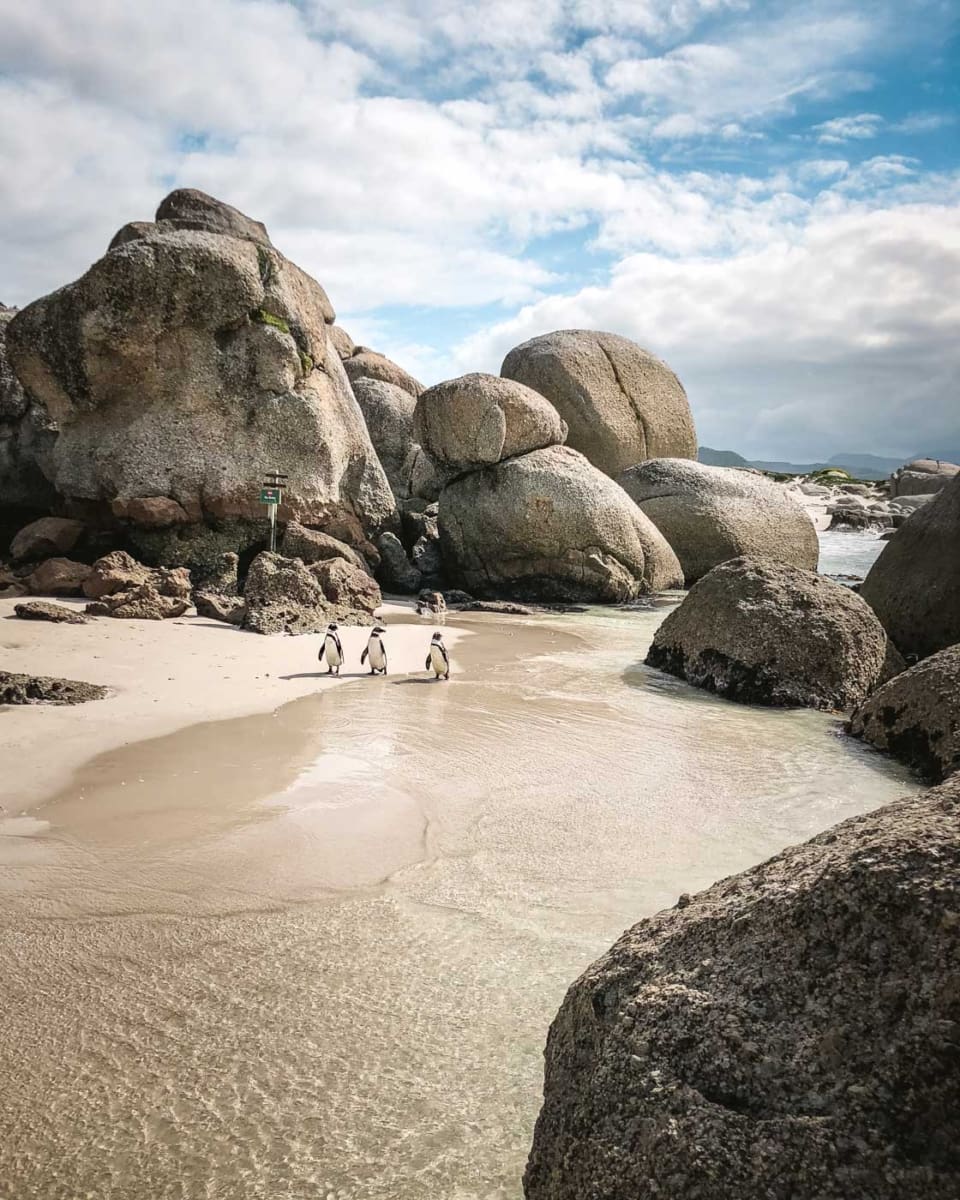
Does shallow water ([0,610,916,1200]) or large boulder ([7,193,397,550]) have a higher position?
large boulder ([7,193,397,550])

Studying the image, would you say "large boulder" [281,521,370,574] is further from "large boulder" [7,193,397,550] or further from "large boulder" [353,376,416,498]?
"large boulder" [353,376,416,498]

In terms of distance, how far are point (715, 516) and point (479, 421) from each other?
5.29 metres

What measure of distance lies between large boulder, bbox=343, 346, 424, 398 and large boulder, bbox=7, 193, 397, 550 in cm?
781

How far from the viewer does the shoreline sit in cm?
502

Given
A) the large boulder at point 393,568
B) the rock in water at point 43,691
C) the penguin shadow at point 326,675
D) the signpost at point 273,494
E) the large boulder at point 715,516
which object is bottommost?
the rock in water at point 43,691

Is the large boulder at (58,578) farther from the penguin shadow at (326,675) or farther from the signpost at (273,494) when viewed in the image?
the penguin shadow at (326,675)

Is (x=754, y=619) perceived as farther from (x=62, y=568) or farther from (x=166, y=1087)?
(x=62, y=568)

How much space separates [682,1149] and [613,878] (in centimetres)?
246

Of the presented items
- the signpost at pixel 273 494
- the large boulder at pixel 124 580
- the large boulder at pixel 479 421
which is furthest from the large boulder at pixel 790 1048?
the large boulder at pixel 479 421

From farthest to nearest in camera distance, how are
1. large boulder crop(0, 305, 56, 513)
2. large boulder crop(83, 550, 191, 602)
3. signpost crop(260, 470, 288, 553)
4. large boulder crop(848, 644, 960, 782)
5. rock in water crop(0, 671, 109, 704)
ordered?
large boulder crop(0, 305, 56, 513)
signpost crop(260, 470, 288, 553)
large boulder crop(83, 550, 191, 602)
rock in water crop(0, 671, 109, 704)
large boulder crop(848, 644, 960, 782)

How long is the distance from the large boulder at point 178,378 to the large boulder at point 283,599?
5.94ft

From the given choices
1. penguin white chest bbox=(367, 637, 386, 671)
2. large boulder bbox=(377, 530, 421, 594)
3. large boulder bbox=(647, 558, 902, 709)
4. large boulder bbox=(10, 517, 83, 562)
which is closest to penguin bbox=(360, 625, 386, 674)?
penguin white chest bbox=(367, 637, 386, 671)

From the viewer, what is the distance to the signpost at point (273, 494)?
457 inches

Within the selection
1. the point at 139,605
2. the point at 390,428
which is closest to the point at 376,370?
the point at 390,428
